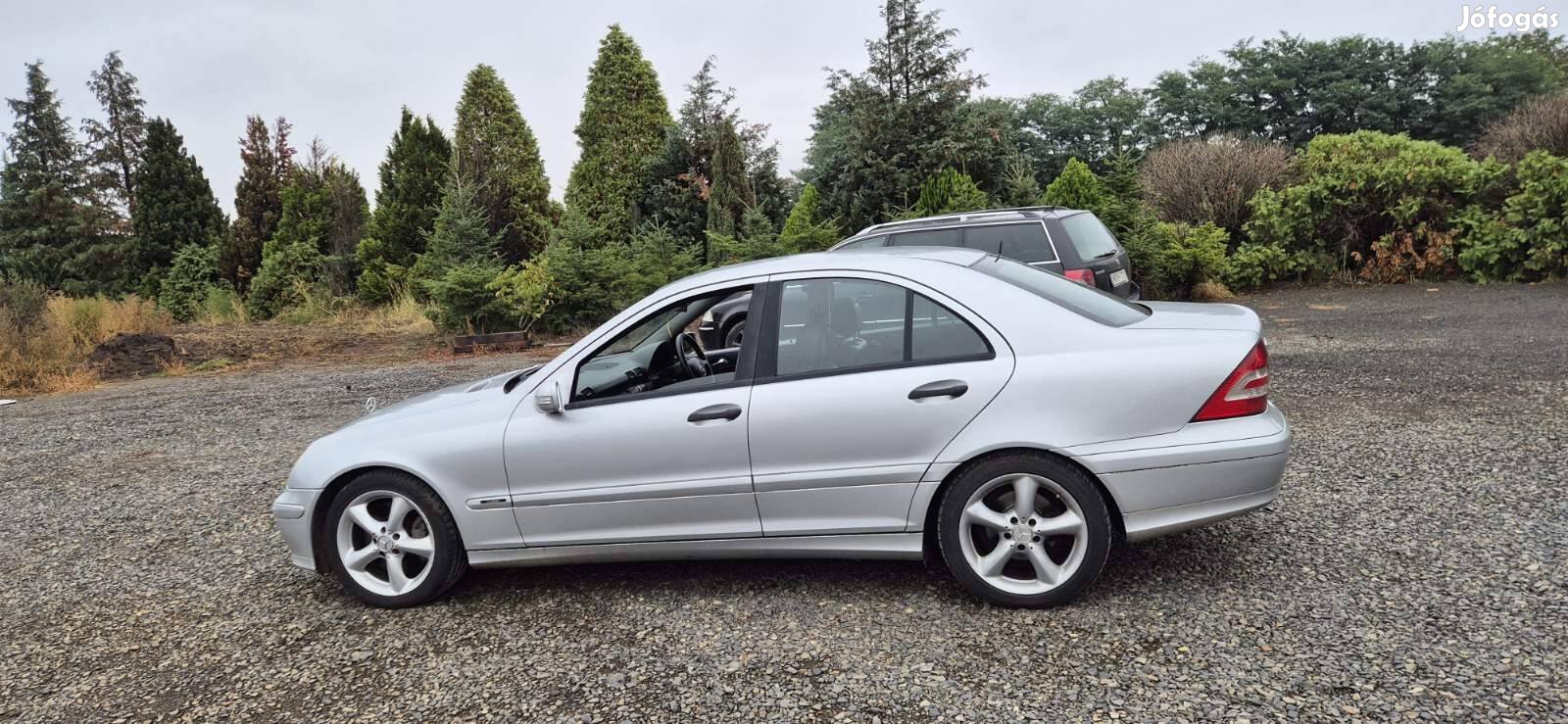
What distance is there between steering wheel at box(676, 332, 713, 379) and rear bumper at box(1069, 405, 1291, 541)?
1.71m

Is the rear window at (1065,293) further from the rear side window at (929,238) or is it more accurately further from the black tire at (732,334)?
the rear side window at (929,238)

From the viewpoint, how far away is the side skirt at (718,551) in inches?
148

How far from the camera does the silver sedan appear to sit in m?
3.51

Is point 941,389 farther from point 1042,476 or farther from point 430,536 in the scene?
point 430,536

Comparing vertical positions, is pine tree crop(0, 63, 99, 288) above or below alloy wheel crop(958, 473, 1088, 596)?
above

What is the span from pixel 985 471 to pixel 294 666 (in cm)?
269

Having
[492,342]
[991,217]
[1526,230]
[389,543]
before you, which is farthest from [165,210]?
[1526,230]

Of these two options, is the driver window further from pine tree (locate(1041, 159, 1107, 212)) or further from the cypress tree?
the cypress tree

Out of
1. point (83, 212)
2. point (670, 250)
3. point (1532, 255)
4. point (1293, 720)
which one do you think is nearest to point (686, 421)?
point (1293, 720)

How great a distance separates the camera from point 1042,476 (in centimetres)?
354

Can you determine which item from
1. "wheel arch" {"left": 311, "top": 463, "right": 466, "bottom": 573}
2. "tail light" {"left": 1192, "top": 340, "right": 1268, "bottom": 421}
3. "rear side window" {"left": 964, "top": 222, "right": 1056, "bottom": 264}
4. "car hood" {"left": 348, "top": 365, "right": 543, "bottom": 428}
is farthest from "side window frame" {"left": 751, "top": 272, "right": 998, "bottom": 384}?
"rear side window" {"left": 964, "top": 222, "right": 1056, "bottom": 264}

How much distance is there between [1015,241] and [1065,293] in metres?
5.43

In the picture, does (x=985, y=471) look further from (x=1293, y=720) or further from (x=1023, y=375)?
(x=1293, y=720)

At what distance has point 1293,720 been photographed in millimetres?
2738
